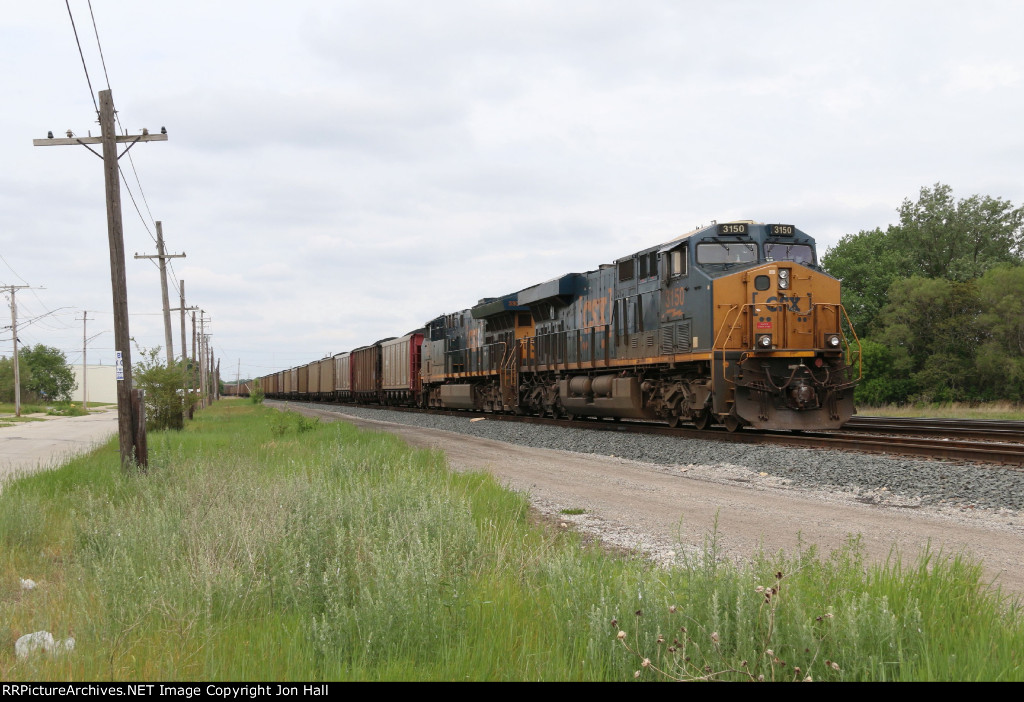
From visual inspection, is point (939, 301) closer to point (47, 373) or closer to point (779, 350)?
point (779, 350)

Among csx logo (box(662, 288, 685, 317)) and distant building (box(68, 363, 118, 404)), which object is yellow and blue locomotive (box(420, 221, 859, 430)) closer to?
csx logo (box(662, 288, 685, 317))

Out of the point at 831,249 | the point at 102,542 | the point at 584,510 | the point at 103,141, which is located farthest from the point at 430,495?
the point at 831,249

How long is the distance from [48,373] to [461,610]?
100 m

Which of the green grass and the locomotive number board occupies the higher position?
the locomotive number board

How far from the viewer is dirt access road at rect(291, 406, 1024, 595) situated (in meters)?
6.23

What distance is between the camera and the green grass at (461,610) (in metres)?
3.42

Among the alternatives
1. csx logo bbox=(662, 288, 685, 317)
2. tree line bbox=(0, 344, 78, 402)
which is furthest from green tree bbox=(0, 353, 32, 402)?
csx logo bbox=(662, 288, 685, 317)

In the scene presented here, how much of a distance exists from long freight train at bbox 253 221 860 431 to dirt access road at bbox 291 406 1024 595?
11.5 ft

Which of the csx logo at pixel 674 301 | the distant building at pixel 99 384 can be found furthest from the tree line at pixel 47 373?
the csx logo at pixel 674 301

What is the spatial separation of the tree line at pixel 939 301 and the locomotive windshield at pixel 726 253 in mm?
33183

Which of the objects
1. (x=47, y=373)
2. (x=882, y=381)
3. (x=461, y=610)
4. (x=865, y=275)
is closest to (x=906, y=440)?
(x=461, y=610)

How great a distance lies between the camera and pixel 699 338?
51.0ft

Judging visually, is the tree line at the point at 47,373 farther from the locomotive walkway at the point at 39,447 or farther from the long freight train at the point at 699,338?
the long freight train at the point at 699,338

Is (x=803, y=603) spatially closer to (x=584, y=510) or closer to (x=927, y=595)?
(x=927, y=595)
